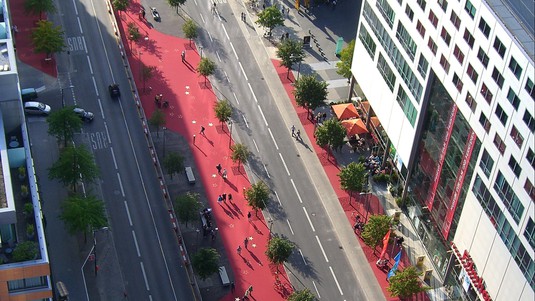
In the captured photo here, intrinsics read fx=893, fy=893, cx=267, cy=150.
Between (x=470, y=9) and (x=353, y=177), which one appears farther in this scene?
(x=353, y=177)

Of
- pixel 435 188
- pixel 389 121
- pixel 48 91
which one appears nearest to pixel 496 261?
pixel 435 188

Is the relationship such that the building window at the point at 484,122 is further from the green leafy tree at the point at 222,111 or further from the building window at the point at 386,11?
the green leafy tree at the point at 222,111

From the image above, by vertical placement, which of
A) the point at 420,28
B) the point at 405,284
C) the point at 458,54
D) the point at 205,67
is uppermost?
the point at 205,67

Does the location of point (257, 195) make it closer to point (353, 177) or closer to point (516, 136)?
point (353, 177)

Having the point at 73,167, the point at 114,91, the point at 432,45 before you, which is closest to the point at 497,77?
the point at 432,45

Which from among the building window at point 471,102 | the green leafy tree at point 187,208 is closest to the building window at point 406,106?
the building window at point 471,102

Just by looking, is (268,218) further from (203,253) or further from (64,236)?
(64,236)

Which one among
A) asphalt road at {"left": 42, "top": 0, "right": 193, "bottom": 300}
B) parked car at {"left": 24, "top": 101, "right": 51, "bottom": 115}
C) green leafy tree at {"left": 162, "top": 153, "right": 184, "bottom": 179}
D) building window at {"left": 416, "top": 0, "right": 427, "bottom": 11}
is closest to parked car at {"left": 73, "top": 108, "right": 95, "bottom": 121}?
asphalt road at {"left": 42, "top": 0, "right": 193, "bottom": 300}
